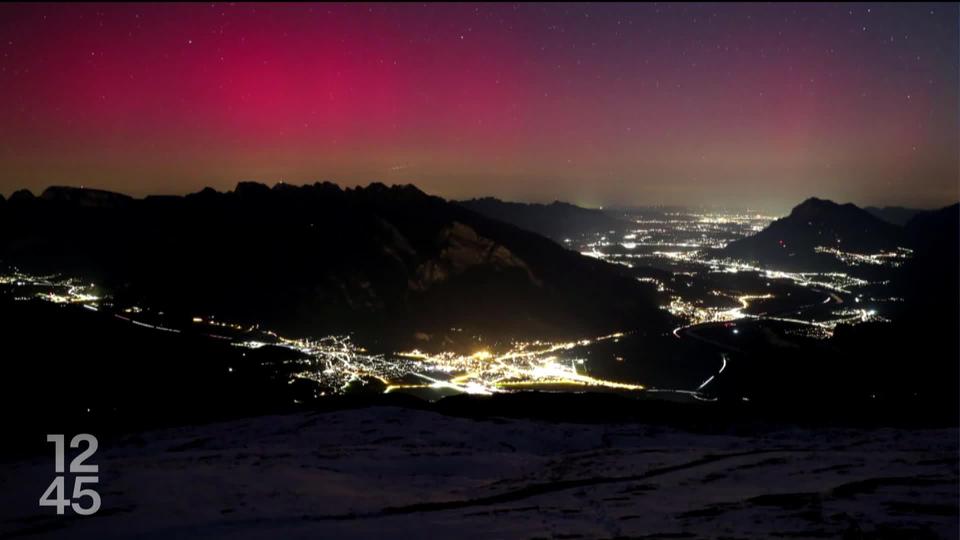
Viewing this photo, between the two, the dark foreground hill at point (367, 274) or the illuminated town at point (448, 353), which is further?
the dark foreground hill at point (367, 274)

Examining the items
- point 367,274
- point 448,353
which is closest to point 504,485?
point 448,353

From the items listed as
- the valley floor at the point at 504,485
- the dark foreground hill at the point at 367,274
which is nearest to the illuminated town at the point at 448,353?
the dark foreground hill at the point at 367,274

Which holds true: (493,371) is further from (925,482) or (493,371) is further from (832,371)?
(925,482)

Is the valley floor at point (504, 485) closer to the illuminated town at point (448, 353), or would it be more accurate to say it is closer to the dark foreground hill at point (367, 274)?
the illuminated town at point (448, 353)

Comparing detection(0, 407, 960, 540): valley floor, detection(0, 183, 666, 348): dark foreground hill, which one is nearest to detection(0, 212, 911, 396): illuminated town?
detection(0, 183, 666, 348): dark foreground hill

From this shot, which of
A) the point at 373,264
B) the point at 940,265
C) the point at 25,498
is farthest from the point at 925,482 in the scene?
the point at 940,265

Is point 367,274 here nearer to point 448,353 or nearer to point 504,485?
point 448,353

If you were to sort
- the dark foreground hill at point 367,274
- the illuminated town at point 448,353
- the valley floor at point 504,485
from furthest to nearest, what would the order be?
1. the dark foreground hill at point 367,274
2. the illuminated town at point 448,353
3. the valley floor at point 504,485
